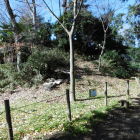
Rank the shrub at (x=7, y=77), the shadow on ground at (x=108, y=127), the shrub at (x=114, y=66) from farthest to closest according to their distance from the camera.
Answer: the shrub at (x=114, y=66) → the shrub at (x=7, y=77) → the shadow on ground at (x=108, y=127)

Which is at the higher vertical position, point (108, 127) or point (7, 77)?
point (7, 77)

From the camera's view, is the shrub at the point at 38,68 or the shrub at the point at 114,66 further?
the shrub at the point at 114,66

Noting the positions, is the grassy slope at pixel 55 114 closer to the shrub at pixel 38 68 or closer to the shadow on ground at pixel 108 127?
the shadow on ground at pixel 108 127

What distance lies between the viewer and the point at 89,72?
1764 centimetres

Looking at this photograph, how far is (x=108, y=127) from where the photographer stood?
22.5ft

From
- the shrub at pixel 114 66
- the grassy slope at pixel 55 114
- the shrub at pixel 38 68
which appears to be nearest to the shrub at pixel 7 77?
the shrub at pixel 38 68

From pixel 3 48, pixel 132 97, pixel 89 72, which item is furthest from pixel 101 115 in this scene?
pixel 3 48

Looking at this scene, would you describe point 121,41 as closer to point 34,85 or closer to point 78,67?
point 78,67

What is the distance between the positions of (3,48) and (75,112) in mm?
11454

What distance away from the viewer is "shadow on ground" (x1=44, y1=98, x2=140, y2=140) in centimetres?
609

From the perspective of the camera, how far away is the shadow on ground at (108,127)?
6.09 meters

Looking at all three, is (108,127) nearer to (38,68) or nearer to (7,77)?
(38,68)

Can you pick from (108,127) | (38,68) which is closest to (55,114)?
(108,127)

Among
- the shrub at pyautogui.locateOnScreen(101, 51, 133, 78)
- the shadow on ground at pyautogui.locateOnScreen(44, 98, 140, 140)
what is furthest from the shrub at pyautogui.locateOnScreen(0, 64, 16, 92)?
the shadow on ground at pyautogui.locateOnScreen(44, 98, 140, 140)
